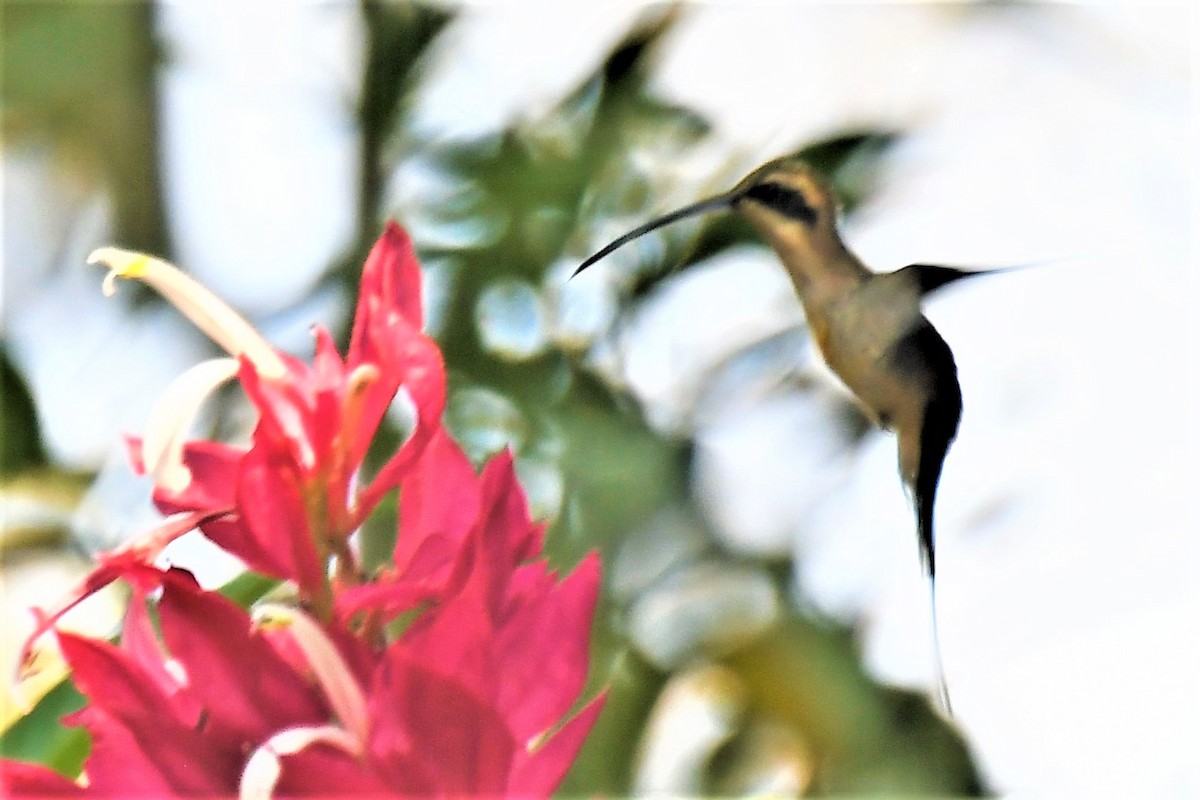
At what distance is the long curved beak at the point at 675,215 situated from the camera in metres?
0.45

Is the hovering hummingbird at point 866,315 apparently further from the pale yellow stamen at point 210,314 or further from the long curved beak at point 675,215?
the pale yellow stamen at point 210,314

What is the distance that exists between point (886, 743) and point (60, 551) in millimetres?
396

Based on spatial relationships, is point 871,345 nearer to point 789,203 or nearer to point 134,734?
point 789,203

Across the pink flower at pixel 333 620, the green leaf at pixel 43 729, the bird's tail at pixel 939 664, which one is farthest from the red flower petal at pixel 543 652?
the bird's tail at pixel 939 664

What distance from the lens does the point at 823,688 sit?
0.49 meters

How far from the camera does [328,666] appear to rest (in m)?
0.22

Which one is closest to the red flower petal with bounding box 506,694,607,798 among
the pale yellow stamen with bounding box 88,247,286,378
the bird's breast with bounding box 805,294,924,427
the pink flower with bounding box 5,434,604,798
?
the pink flower with bounding box 5,434,604,798

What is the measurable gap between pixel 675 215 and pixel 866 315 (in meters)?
0.11

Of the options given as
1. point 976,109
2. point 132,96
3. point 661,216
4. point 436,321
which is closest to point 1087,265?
point 976,109

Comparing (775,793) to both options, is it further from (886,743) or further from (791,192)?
(791,192)

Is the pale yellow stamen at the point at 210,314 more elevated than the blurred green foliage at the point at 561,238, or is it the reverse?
the pale yellow stamen at the point at 210,314

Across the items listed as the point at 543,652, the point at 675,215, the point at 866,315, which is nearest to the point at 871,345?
the point at 866,315

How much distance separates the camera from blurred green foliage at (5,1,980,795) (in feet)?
1.60

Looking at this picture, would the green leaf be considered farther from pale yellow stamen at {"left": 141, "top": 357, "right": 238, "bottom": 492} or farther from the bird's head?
the bird's head
